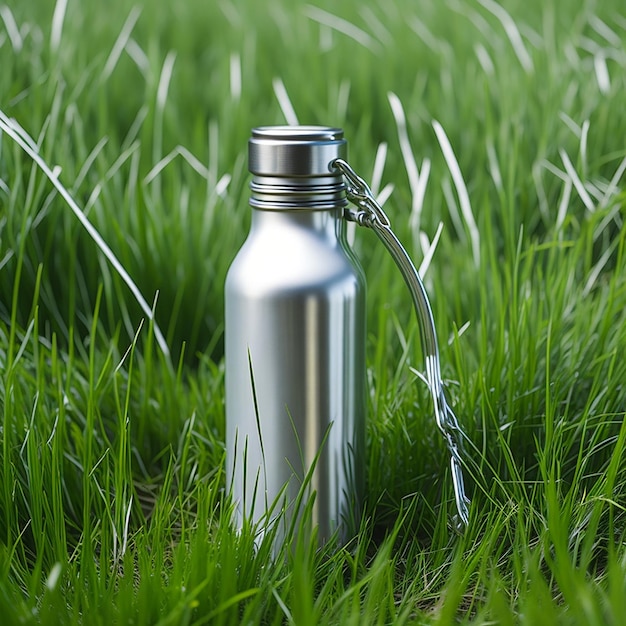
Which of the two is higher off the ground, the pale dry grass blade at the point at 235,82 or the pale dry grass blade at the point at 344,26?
the pale dry grass blade at the point at 344,26

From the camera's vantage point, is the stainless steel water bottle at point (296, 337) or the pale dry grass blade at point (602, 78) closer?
the stainless steel water bottle at point (296, 337)

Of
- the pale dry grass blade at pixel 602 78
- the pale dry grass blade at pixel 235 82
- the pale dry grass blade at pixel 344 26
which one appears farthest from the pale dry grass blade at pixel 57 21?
the pale dry grass blade at pixel 602 78

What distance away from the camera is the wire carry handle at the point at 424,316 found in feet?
2.88

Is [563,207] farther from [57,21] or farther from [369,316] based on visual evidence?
[57,21]

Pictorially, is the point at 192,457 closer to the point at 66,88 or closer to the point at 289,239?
the point at 289,239

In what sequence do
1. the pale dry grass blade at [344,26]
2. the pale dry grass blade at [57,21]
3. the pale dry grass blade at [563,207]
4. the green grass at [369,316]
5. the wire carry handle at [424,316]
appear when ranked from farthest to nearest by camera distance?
the pale dry grass blade at [344,26] → the pale dry grass blade at [57,21] → the pale dry grass blade at [563,207] → the wire carry handle at [424,316] → the green grass at [369,316]

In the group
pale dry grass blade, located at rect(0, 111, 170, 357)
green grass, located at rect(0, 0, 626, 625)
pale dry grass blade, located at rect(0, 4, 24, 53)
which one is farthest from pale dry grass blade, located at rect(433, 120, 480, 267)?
pale dry grass blade, located at rect(0, 4, 24, 53)

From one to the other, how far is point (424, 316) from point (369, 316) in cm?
38

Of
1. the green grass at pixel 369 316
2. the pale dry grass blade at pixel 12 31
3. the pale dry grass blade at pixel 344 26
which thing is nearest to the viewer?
the green grass at pixel 369 316

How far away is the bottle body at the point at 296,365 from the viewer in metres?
0.84

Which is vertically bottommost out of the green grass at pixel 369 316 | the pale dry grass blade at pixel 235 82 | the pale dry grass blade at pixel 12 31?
the green grass at pixel 369 316

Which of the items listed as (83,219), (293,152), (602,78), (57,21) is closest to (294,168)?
(293,152)

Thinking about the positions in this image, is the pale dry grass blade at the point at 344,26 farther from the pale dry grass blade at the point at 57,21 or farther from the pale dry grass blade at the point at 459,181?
the pale dry grass blade at the point at 459,181

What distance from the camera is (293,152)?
0.83m
